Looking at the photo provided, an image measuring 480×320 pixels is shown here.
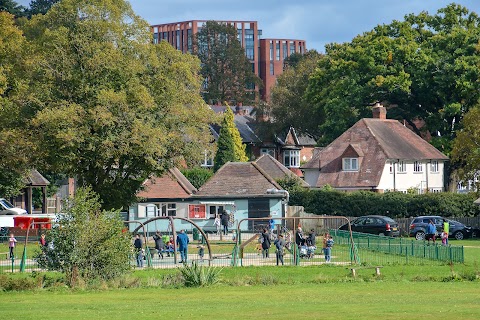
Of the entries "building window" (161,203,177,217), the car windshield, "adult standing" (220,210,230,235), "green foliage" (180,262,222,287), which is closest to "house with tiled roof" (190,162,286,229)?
"adult standing" (220,210,230,235)

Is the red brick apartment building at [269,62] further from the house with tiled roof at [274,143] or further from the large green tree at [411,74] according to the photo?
the large green tree at [411,74]

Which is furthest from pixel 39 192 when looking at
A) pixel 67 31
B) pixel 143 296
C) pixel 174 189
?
pixel 143 296

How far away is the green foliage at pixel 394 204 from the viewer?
71500 millimetres

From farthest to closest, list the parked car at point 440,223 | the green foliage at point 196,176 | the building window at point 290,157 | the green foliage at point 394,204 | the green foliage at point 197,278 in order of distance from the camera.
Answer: the building window at point 290,157 → the green foliage at point 196,176 → the green foliage at point 394,204 → the parked car at point 440,223 → the green foliage at point 197,278

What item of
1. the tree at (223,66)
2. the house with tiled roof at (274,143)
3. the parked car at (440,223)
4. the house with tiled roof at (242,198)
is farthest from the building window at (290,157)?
the parked car at (440,223)

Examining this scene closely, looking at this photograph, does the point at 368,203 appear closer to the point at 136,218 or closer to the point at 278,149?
the point at 136,218

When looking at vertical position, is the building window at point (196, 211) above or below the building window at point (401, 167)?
below

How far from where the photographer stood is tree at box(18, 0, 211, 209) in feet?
186

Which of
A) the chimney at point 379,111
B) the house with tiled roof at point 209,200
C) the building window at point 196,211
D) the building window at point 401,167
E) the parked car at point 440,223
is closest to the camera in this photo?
the parked car at point 440,223

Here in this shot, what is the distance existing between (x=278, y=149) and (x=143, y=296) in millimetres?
84568

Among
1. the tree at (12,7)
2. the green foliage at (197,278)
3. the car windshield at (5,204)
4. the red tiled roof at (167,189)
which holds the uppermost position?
the tree at (12,7)

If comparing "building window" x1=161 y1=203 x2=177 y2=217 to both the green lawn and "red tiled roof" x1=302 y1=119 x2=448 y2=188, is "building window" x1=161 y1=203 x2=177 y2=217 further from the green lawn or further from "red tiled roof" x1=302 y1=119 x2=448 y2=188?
the green lawn

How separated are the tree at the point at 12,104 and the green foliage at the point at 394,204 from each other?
22.0 metres

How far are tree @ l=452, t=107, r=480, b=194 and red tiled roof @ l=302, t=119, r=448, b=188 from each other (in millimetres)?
14490
